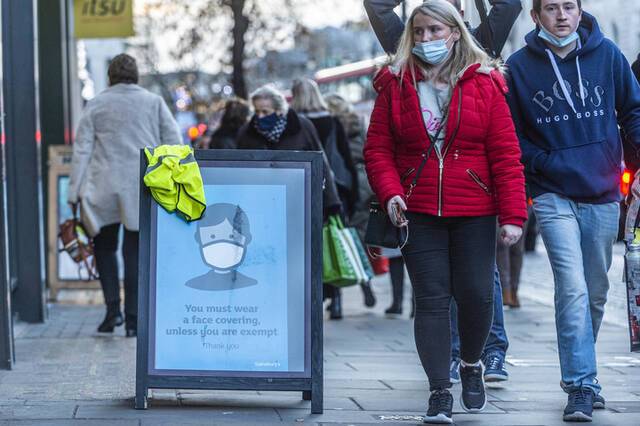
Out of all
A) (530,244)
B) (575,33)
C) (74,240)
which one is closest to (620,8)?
(530,244)

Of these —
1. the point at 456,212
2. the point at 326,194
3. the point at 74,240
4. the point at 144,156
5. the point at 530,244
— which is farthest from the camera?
the point at 530,244

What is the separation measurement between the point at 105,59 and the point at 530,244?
921 inches

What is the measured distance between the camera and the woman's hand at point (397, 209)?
208 inches

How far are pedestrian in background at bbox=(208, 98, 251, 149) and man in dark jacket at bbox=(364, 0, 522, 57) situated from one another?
4.49m

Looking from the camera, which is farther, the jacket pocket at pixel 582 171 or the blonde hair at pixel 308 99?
the blonde hair at pixel 308 99

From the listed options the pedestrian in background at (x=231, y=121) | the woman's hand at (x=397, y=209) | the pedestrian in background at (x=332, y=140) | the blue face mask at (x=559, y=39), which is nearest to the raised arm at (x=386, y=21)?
the blue face mask at (x=559, y=39)

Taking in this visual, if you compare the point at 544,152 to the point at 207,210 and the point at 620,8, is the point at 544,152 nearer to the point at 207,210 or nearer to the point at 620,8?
the point at 207,210

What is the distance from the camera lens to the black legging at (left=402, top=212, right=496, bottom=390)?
5.41m

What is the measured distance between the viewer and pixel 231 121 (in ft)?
35.6

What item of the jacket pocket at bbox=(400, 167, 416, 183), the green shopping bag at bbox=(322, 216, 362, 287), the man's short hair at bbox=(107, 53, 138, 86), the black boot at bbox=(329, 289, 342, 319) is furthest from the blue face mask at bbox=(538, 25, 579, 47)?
the black boot at bbox=(329, 289, 342, 319)

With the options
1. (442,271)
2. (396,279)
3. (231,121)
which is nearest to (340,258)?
(396,279)

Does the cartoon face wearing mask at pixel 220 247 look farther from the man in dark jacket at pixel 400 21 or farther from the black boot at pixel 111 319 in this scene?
the black boot at pixel 111 319

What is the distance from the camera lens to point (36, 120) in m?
9.88

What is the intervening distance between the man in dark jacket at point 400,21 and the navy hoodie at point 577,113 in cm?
41
